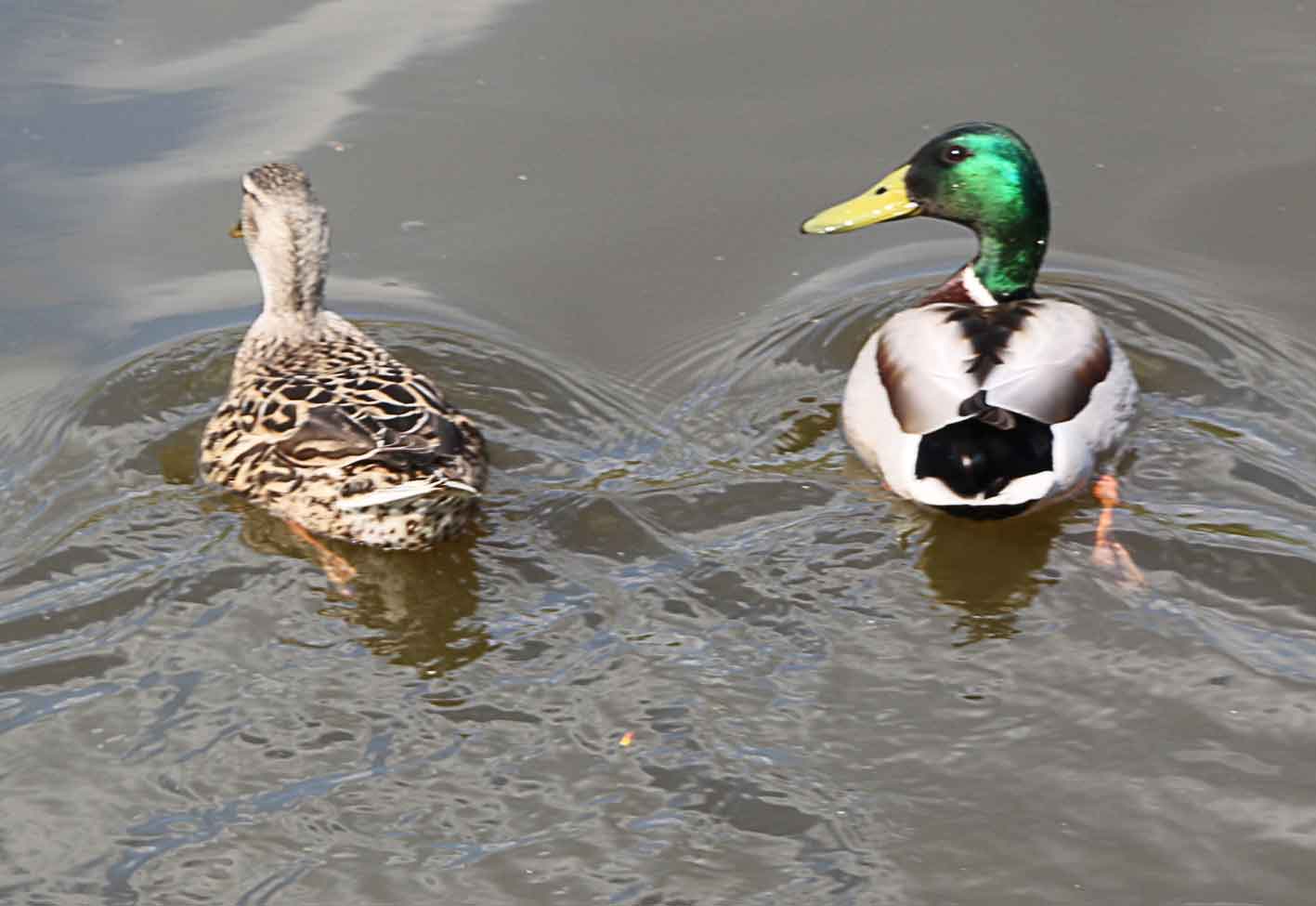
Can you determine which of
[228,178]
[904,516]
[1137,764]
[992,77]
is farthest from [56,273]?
[1137,764]

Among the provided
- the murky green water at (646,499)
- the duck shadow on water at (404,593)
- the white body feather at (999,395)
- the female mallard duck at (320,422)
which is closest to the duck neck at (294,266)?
the female mallard duck at (320,422)

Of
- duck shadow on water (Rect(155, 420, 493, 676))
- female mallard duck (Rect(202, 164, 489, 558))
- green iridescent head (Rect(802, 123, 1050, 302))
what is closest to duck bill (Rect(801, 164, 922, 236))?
green iridescent head (Rect(802, 123, 1050, 302))

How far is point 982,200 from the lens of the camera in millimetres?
7539

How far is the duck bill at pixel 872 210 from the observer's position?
756 centimetres

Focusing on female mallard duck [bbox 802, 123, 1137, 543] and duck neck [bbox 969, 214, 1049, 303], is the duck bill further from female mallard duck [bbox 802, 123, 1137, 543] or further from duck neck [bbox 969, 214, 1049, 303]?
duck neck [bbox 969, 214, 1049, 303]

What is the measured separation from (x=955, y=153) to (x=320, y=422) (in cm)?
279

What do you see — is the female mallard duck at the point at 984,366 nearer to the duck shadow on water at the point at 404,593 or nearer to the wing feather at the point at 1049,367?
the wing feather at the point at 1049,367

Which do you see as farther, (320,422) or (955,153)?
(955,153)

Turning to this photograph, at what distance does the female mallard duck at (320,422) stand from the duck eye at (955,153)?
229 centimetres

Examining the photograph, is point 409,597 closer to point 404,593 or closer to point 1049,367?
point 404,593

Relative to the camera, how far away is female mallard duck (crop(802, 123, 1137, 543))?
6.52 m

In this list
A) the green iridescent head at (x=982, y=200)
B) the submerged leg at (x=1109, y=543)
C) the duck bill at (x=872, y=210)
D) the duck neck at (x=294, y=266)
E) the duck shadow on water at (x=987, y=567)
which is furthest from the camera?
the duck bill at (x=872, y=210)

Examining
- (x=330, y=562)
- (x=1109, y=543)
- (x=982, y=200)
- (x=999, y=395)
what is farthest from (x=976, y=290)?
(x=330, y=562)

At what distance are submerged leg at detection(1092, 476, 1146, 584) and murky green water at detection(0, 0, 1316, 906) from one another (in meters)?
0.06
